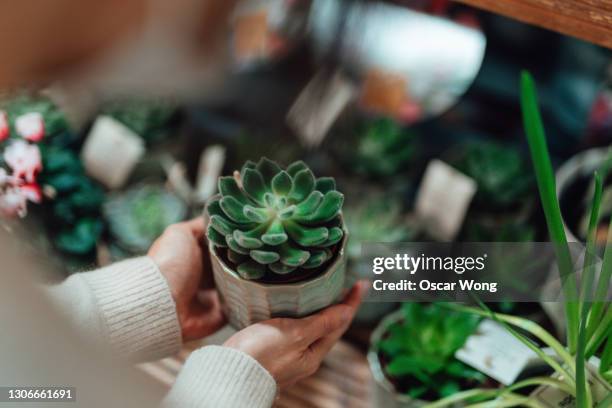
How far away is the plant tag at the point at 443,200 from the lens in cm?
111

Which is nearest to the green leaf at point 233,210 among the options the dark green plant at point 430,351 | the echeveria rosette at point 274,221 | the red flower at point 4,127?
the echeveria rosette at point 274,221

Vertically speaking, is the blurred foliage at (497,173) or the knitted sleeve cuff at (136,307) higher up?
the knitted sleeve cuff at (136,307)

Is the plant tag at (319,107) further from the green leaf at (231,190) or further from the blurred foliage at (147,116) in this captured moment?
the green leaf at (231,190)

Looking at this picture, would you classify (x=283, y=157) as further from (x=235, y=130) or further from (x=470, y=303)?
(x=470, y=303)

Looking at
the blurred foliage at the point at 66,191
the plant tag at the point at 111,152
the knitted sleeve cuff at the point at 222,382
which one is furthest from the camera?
the plant tag at the point at 111,152

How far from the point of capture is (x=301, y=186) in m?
0.66

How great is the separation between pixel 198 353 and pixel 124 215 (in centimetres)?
51

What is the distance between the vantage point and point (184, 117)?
4.04ft

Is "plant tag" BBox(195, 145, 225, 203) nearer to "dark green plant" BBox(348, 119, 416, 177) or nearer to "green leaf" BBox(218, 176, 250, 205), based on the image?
"dark green plant" BBox(348, 119, 416, 177)

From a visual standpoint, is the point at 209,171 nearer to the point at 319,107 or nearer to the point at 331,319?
the point at 319,107

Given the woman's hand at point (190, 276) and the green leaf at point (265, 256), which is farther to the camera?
the woman's hand at point (190, 276)

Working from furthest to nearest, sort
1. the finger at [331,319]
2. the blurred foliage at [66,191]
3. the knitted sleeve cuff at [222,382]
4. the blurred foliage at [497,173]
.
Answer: the blurred foliage at [497,173] → the blurred foliage at [66,191] → the finger at [331,319] → the knitted sleeve cuff at [222,382]

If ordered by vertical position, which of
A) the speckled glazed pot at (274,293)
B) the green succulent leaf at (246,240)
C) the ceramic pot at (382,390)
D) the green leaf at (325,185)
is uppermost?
the green leaf at (325,185)

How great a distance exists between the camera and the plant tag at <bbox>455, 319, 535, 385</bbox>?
84cm
